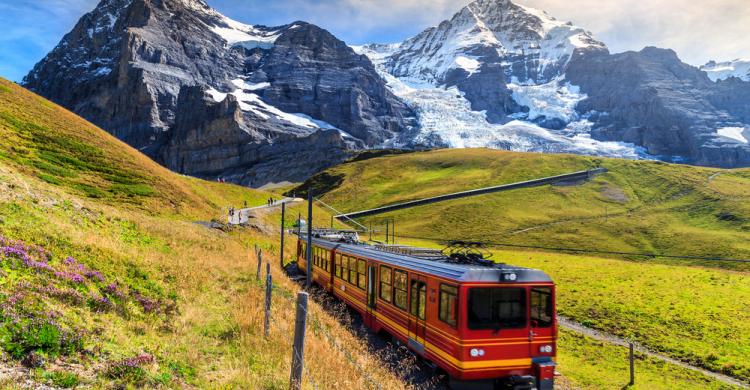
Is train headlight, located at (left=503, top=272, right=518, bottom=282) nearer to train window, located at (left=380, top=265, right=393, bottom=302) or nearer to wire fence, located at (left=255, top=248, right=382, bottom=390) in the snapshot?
wire fence, located at (left=255, top=248, right=382, bottom=390)

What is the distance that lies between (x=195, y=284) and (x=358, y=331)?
24.7ft

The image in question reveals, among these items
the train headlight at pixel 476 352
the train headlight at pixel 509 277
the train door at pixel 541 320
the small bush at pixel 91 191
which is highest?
the small bush at pixel 91 191

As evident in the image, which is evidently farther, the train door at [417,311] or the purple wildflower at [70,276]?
the train door at [417,311]

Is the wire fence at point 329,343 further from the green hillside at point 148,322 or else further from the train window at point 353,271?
the train window at point 353,271

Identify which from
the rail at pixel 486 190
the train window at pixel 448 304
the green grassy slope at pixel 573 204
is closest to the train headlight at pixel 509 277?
the train window at pixel 448 304

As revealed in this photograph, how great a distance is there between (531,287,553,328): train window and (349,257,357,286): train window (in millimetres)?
9960

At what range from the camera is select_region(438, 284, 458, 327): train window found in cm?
1250

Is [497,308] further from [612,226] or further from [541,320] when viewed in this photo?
[612,226]

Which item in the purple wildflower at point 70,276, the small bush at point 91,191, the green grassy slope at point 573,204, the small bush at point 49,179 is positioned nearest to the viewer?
the purple wildflower at point 70,276

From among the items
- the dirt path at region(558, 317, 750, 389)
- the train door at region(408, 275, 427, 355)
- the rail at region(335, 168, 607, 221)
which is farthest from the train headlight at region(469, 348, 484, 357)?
the rail at region(335, 168, 607, 221)

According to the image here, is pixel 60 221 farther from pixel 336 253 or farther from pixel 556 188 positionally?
pixel 556 188

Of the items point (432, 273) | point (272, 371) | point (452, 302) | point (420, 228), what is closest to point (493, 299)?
point (452, 302)

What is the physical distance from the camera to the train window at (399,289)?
1583 centimetres

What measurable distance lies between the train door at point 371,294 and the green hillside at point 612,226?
15.5 meters
